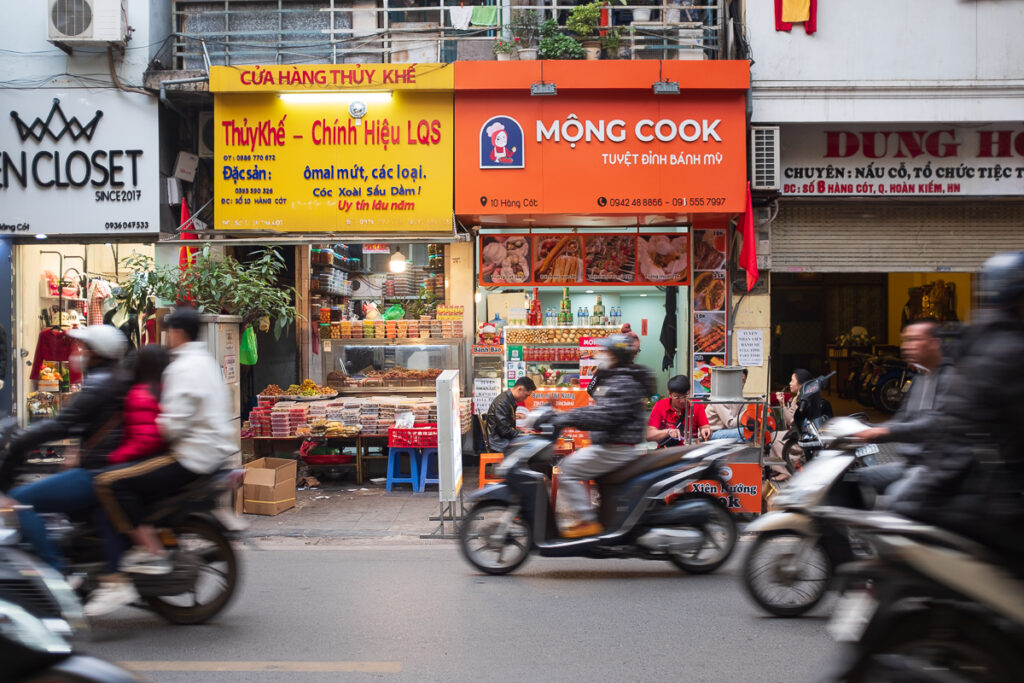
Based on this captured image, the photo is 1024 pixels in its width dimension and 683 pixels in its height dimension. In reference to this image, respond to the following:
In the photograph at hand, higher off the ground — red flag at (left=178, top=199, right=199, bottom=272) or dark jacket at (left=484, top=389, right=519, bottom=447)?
red flag at (left=178, top=199, right=199, bottom=272)

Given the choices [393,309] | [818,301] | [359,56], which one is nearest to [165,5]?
[359,56]

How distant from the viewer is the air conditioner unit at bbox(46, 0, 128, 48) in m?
10.3

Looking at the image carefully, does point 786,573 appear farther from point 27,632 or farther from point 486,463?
point 27,632

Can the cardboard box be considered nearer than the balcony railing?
Yes

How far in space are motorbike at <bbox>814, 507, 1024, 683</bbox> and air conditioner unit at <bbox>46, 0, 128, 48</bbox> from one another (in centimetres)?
1076

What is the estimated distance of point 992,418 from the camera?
9.85 feet

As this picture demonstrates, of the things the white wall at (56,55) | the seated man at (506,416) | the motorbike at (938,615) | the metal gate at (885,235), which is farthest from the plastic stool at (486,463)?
the white wall at (56,55)

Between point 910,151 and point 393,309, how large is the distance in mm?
8009

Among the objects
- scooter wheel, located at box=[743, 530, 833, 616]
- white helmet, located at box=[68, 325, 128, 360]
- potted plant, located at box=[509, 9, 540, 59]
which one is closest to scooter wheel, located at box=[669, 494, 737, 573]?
scooter wheel, located at box=[743, 530, 833, 616]

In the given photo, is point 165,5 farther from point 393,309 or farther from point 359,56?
point 393,309

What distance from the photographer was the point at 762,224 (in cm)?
1102

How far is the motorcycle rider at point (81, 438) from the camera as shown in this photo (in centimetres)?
471

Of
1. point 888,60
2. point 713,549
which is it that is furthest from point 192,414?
point 888,60

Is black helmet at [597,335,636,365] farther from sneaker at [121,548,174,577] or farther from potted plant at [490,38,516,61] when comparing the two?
potted plant at [490,38,516,61]
